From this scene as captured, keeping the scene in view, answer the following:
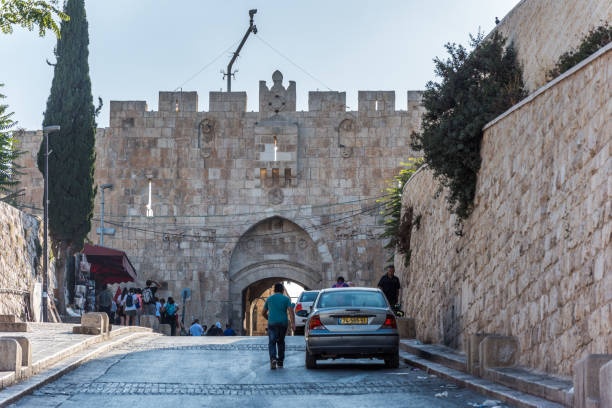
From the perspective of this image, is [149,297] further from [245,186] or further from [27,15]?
[27,15]

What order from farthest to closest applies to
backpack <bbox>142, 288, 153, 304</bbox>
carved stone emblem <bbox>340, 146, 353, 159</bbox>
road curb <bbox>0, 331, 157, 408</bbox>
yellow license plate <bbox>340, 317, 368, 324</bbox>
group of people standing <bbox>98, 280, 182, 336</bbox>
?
1. carved stone emblem <bbox>340, 146, 353, 159</bbox>
2. backpack <bbox>142, 288, 153, 304</bbox>
3. group of people standing <bbox>98, 280, 182, 336</bbox>
4. yellow license plate <bbox>340, 317, 368, 324</bbox>
5. road curb <bbox>0, 331, 157, 408</bbox>

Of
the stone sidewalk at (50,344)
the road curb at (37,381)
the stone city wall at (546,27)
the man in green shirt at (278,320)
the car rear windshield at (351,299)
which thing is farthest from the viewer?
the car rear windshield at (351,299)

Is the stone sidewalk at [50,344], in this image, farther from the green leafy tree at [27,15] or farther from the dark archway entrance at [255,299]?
the dark archway entrance at [255,299]

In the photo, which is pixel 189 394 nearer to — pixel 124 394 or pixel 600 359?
pixel 124 394

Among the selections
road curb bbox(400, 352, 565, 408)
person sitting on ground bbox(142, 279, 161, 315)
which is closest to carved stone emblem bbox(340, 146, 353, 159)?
person sitting on ground bbox(142, 279, 161, 315)

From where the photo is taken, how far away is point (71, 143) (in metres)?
33.4

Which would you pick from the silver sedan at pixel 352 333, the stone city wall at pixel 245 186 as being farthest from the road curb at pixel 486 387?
the stone city wall at pixel 245 186

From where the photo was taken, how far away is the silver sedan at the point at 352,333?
49.0ft

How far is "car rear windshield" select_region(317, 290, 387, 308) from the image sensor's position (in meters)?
15.7

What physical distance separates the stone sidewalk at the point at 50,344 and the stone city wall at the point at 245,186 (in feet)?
42.2

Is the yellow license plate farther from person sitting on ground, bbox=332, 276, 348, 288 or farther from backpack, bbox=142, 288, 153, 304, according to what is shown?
backpack, bbox=142, 288, 153, 304

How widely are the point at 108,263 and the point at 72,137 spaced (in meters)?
4.61

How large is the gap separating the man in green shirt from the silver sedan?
49 centimetres

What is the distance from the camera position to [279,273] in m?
38.7
